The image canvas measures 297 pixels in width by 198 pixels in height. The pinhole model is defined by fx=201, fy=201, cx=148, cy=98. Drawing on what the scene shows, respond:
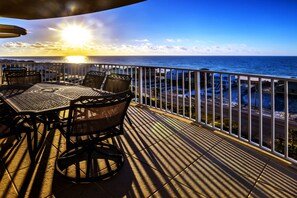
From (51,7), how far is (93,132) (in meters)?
3.58

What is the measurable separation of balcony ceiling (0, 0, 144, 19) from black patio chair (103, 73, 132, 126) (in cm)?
142

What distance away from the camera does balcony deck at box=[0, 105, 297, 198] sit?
1.69m

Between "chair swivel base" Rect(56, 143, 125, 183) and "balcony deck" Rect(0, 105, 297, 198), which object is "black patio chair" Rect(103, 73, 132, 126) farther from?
"chair swivel base" Rect(56, 143, 125, 183)

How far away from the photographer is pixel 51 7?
4.14m

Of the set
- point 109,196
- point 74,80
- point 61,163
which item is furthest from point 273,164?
point 74,80

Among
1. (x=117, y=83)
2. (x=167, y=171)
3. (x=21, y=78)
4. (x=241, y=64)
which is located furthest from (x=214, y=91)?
(x=241, y=64)

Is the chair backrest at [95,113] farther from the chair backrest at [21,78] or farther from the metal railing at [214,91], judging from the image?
the chair backrest at [21,78]

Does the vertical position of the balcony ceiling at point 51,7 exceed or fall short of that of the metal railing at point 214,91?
it exceeds it

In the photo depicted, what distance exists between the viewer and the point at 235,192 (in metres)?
1.70

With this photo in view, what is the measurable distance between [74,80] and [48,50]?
82.7 ft

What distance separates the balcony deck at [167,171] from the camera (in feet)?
5.55

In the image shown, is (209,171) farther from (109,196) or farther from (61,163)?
(61,163)

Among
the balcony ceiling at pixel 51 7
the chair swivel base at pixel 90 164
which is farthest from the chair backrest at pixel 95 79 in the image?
the chair swivel base at pixel 90 164

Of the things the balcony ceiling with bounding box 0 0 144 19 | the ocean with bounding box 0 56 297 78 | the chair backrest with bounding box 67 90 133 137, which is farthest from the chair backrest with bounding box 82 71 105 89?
the ocean with bounding box 0 56 297 78
